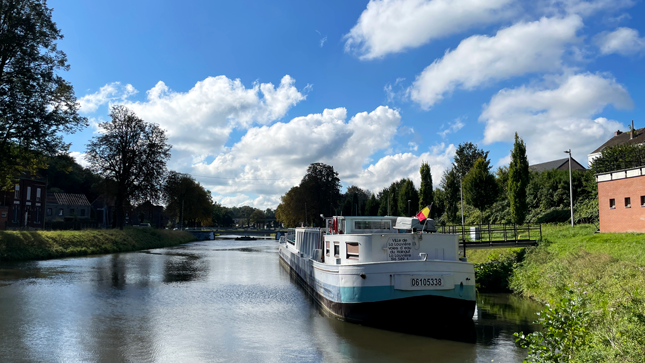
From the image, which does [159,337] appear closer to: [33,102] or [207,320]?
[207,320]

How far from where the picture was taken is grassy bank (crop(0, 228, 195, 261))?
28266 mm

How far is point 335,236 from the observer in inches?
535

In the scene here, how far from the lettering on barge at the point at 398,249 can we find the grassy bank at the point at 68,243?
26010mm

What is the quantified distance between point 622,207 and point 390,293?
1750 centimetres

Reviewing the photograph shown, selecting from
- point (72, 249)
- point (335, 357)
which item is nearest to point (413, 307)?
point (335, 357)

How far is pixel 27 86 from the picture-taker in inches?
1027

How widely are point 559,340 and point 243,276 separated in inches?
776

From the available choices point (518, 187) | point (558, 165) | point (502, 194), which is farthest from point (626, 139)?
point (518, 187)

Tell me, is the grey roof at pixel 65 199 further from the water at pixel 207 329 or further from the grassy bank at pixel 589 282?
the grassy bank at pixel 589 282

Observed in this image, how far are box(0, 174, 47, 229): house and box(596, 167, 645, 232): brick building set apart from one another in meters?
56.1

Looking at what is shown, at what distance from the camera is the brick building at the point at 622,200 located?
2092 cm

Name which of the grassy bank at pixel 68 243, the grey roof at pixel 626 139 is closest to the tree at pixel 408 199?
the grey roof at pixel 626 139

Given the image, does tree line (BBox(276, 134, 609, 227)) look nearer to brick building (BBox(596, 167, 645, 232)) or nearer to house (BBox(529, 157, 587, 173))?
brick building (BBox(596, 167, 645, 232))

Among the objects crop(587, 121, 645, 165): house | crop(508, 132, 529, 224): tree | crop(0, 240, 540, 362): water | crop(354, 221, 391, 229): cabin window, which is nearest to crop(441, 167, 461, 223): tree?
crop(508, 132, 529, 224): tree
